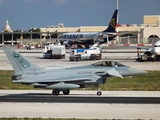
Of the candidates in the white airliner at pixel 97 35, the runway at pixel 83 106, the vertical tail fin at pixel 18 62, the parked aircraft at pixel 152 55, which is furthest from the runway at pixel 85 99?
the white airliner at pixel 97 35

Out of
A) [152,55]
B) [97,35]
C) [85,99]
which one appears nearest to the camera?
[85,99]

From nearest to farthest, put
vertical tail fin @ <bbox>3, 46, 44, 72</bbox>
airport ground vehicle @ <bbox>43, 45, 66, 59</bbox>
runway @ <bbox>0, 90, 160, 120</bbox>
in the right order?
runway @ <bbox>0, 90, 160, 120</bbox>
vertical tail fin @ <bbox>3, 46, 44, 72</bbox>
airport ground vehicle @ <bbox>43, 45, 66, 59</bbox>

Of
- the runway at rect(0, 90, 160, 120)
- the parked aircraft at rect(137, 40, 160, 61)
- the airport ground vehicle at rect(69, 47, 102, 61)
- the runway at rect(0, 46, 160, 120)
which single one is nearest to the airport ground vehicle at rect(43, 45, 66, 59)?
the airport ground vehicle at rect(69, 47, 102, 61)

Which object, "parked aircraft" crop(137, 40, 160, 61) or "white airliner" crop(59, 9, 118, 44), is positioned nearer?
"parked aircraft" crop(137, 40, 160, 61)

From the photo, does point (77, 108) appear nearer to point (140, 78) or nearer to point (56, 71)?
point (56, 71)

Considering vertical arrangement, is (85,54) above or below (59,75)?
above

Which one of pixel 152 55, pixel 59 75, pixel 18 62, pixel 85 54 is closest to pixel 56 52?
pixel 85 54

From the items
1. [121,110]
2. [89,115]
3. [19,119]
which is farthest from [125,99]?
[19,119]

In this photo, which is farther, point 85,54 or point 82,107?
point 85,54

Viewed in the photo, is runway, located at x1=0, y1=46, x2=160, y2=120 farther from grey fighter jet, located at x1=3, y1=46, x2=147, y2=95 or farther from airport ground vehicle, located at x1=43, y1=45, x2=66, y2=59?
airport ground vehicle, located at x1=43, y1=45, x2=66, y2=59

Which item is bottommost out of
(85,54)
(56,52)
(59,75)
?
(59,75)

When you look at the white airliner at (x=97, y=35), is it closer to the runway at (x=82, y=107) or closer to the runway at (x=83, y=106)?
the runway at (x=83, y=106)

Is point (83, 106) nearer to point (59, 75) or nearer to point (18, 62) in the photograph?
point (59, 75)

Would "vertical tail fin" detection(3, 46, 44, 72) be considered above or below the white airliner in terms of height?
below
